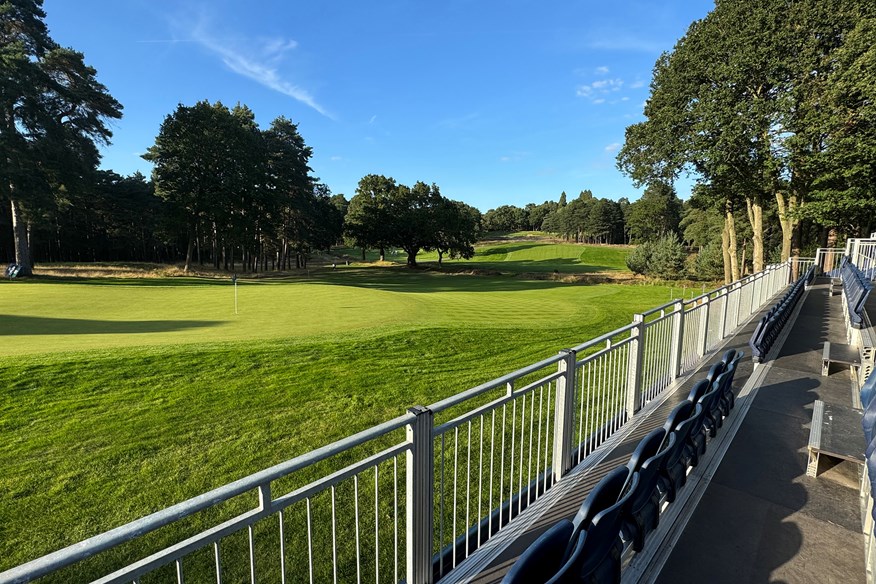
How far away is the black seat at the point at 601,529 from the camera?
5.55 ft

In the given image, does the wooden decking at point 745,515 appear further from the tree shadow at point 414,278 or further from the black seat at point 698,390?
the tree shadow at point 414,278

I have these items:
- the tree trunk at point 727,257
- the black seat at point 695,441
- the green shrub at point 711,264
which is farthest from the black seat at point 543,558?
the green shrub at point 711,264

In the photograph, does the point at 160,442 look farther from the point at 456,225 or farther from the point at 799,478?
the point at 456,225

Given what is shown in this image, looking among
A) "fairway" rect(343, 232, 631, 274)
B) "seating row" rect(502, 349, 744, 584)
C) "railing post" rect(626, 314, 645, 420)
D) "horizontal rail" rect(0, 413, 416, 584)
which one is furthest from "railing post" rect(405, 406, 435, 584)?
"fairway" rect(343, 232, 631, 274)

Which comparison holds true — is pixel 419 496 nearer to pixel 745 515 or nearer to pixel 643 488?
pixel 643 488

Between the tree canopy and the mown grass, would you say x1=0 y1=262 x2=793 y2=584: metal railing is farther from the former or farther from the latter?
the tree canopy

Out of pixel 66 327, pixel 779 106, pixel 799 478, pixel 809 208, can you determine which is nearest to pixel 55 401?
pixel 66 327

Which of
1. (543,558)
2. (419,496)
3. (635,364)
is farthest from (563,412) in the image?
(543,558)

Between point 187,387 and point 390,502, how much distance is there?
480cm

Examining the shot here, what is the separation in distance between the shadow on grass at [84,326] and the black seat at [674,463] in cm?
1217

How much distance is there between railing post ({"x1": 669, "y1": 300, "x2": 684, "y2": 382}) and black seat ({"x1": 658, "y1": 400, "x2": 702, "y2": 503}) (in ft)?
10.6

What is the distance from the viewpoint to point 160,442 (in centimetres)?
512

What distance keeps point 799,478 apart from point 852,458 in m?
0.41

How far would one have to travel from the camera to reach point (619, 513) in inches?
74.1
